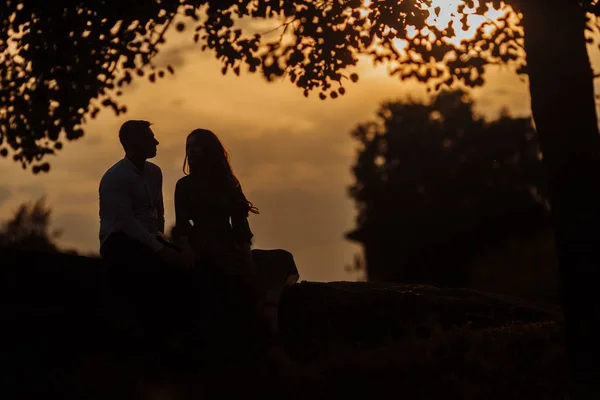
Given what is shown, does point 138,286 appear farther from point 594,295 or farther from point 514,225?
point 514,225

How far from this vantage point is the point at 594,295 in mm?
9984

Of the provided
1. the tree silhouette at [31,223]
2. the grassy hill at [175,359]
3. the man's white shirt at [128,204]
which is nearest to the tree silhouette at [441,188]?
the tree silhouette at [31,223]

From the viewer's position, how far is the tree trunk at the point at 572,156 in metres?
10.0

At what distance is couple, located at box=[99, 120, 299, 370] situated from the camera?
423 inches

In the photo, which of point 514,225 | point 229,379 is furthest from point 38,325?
point 514,225

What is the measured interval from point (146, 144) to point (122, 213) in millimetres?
935

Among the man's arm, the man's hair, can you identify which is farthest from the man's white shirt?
the man's hair

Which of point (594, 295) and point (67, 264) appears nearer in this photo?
point (594, 295)

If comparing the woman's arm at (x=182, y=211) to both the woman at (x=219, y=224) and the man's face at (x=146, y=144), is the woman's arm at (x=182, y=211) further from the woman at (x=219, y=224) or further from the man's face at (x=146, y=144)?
the man's face at (x=146, y=144)

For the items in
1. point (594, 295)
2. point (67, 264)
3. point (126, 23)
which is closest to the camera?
point (594, 295)

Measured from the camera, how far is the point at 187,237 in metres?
11.1

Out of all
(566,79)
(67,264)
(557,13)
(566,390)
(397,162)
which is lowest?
(566,390)

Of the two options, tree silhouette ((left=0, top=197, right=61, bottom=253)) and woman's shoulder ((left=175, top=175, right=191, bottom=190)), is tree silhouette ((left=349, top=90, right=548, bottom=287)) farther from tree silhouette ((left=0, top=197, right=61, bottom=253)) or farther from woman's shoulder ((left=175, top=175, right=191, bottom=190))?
woman's shoulder ((left=175, top=175, right=191, bottom=190))

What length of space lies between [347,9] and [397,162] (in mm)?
49187
